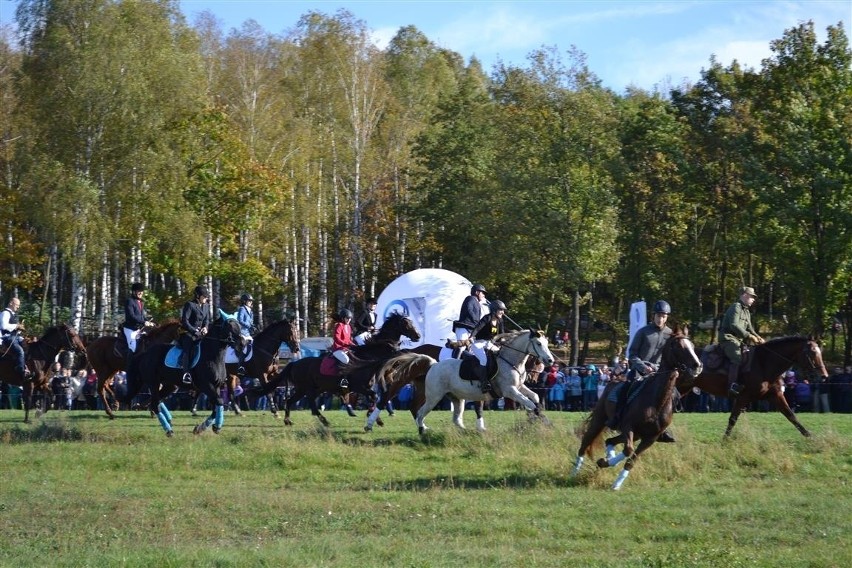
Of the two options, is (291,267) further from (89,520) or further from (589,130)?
(89,520)

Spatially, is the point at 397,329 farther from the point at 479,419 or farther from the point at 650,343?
the point at 650,343

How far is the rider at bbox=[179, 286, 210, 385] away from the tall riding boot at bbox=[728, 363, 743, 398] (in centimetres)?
1000

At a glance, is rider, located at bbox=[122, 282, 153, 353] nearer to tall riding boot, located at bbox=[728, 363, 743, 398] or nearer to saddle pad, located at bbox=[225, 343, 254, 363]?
saddle pad, located at bbox=[225, 343, 254, 363]

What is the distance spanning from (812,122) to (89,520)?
31641 millimetres

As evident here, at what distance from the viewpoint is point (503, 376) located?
72.1 feet

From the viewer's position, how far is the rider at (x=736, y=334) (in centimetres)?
2191

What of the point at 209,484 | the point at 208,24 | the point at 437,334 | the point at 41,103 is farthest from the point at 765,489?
the point at 208,24

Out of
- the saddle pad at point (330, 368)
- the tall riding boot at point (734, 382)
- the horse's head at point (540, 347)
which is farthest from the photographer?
the saddle pad at point (330, 368)

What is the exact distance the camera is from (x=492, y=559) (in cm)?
1230

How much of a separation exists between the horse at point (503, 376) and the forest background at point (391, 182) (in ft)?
69.7

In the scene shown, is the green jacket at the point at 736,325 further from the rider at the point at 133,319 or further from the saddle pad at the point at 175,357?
the rider at the point at 133,319

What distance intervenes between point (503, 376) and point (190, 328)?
244 inches

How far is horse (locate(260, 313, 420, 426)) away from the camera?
79.2 ft

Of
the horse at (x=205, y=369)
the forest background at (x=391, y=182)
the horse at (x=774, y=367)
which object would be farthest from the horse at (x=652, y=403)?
the forest background at (x=391, y=182)
